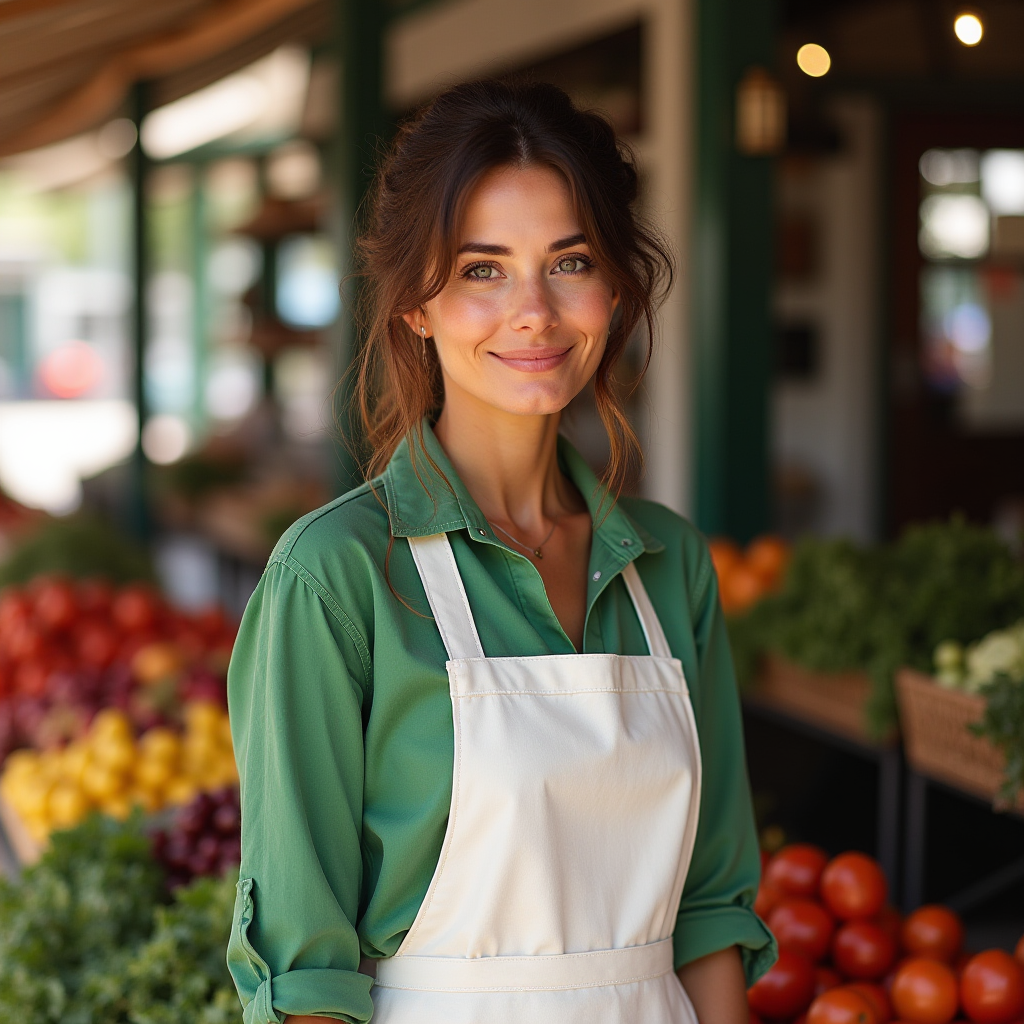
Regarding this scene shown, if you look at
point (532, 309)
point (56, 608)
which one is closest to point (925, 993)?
point (532, 309)

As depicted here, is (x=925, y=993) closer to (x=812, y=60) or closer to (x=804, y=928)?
(x=804, y=928)

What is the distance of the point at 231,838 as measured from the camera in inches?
96.0

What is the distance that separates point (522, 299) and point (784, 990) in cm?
115

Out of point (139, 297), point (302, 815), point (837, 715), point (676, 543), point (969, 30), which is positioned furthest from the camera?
point (139, 297)

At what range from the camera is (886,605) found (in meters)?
2.94

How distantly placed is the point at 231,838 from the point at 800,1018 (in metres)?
1.10

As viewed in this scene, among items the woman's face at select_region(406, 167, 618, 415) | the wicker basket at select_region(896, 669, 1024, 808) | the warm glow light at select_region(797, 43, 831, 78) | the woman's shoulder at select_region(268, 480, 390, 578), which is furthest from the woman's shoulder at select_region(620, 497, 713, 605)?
the warm glow light at select_region(797, 43, 831, 78)

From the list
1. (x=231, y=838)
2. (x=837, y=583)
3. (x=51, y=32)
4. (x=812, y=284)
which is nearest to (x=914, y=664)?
(x=837, y=583)

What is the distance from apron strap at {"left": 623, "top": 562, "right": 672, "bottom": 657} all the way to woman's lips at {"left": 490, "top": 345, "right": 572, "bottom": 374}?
280 mm

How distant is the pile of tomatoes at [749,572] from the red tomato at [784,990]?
5.66 ft

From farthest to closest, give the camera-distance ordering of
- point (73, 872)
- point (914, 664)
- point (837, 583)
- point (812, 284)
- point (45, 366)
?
point (45, 366) → point (812, 284) → point (837, 583) → point (914, 664) → point (73, 872)

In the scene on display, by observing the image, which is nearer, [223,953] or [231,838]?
[223,953]

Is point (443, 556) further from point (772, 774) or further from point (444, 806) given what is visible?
point (772, 774)

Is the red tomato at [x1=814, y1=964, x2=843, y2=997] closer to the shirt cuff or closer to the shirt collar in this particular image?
the shirt cuff
